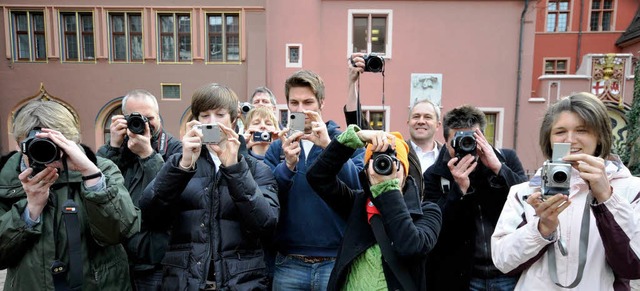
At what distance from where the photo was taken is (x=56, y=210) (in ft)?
5.17

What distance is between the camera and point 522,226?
1.49 meters

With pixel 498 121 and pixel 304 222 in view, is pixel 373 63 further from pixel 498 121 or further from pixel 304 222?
pixel 498 121

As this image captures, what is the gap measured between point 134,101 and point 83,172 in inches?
45.6

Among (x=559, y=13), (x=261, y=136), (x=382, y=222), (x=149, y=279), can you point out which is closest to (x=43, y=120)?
(x=149, y=279)

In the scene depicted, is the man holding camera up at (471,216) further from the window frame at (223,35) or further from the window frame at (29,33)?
the window frame at (29,33)

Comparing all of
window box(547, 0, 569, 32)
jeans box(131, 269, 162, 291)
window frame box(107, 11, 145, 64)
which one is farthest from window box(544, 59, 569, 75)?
jeans box(131, 269, 162, 291)

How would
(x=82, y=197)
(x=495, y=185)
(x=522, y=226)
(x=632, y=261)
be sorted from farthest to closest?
(x=495, y=185)
(x=82, y=197)
(x=522, y=226)
(x=632, y=261)

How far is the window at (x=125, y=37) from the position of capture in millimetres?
12734

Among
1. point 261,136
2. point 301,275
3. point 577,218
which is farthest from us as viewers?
point 261,136

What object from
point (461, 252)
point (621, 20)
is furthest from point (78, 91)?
point (621, 20)

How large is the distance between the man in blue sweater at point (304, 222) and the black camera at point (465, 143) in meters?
0.56

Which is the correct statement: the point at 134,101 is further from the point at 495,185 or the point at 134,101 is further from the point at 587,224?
the point at 587,224

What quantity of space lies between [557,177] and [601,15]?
75.6 feet

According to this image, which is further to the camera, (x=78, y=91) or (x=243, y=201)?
(x=78, y=91)
